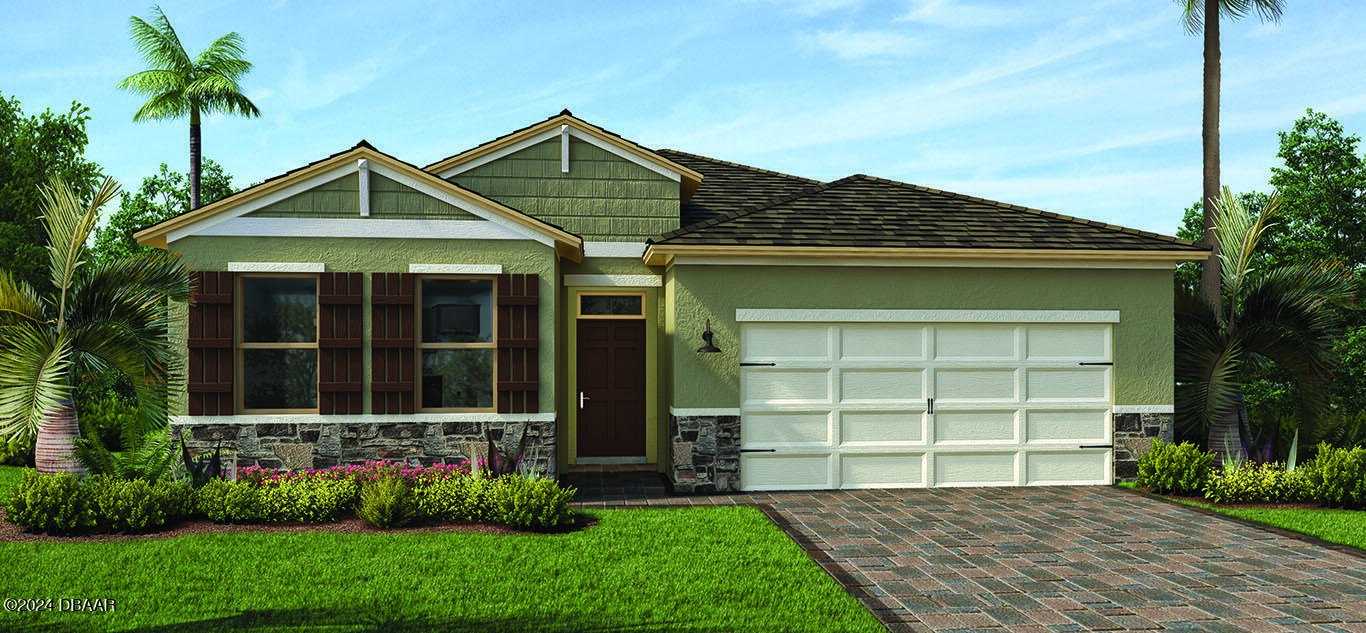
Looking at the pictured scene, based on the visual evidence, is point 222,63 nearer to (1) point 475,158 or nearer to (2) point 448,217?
(1) point 475,158

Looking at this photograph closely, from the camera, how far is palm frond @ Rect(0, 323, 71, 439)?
805cm

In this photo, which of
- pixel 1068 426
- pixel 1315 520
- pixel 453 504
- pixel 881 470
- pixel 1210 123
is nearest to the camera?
pixel 453 504

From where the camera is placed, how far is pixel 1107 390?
10.8 metres

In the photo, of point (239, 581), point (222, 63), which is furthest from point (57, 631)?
point (222, 63)

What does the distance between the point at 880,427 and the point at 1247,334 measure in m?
5.56

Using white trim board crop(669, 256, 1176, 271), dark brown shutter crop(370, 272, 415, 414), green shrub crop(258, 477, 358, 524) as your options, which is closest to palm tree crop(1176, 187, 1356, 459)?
white trim board crop(669, 256, 1176, 271)

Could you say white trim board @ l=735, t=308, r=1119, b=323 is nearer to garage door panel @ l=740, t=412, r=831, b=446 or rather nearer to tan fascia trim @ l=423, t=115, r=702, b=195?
garage door panel @ l=740, t=412, r=831, b=446

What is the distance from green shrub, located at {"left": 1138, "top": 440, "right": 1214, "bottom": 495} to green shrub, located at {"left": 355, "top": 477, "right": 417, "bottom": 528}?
28.7 ft

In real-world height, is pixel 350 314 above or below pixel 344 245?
below

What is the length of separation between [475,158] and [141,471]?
5.79m

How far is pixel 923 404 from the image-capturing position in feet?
34.5

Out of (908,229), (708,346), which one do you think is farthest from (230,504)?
(908,229)

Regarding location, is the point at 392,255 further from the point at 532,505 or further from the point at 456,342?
the point at 532,505

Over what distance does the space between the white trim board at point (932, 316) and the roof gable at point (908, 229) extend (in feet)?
2.73
